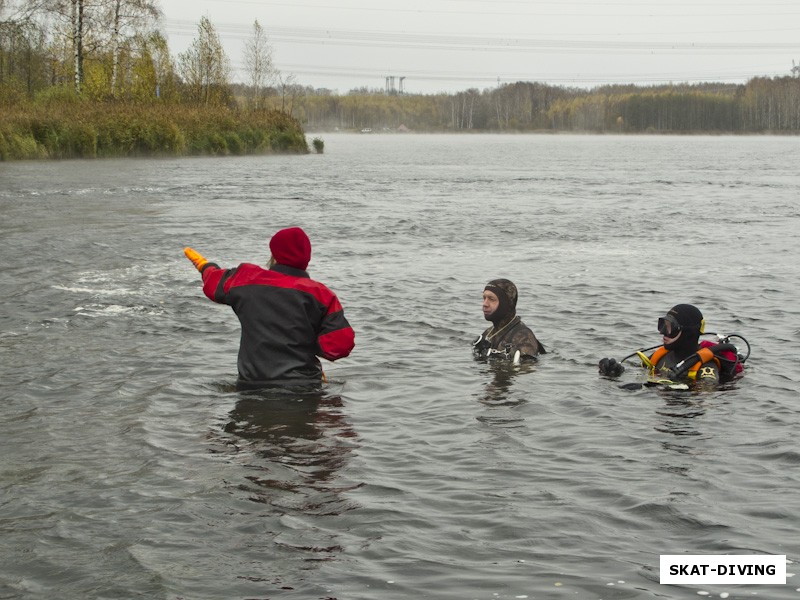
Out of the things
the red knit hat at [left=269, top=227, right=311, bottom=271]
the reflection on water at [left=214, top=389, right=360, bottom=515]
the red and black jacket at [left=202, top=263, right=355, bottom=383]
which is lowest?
the reflection on water at [left=214, top=389, right=360, bottom=515]

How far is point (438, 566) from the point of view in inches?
239

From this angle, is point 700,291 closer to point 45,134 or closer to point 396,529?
point 396,529

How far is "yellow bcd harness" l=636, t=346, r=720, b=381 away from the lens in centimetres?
1055

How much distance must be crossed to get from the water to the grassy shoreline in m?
25.3

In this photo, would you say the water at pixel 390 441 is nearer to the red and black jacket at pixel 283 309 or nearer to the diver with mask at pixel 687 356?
the diver with mask at pixel 687 356

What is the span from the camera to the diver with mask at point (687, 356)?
10.5m

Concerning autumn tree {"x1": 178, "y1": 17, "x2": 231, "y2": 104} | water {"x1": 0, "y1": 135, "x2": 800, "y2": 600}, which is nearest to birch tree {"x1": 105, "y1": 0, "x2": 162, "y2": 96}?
autumn tree {"x1": 178, "y1": 17, "x2": 231, "y2": 104}

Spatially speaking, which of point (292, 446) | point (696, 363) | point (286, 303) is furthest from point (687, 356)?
point (292, 446)

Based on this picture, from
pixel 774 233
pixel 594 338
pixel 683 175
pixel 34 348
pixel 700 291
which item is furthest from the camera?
pixel 683 175

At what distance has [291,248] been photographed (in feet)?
29.5

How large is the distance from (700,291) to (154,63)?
207ft

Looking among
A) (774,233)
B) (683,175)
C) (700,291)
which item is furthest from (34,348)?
(683,175)

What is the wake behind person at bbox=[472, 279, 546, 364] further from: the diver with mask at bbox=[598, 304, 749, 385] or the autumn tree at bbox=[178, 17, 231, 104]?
the autumn tree at bbox=[178, 17, 231, 104]

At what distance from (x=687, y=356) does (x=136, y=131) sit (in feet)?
138
